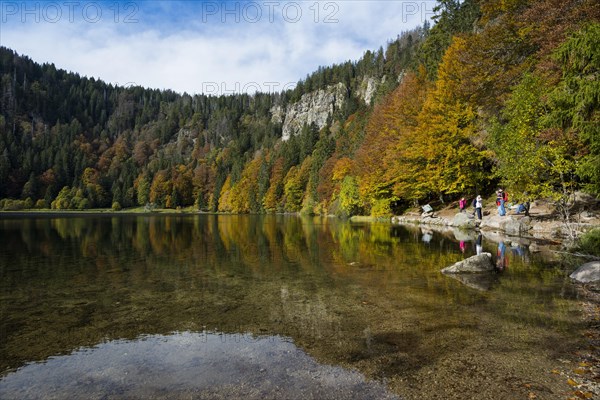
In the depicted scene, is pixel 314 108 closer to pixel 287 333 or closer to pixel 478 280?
pixel 478 280

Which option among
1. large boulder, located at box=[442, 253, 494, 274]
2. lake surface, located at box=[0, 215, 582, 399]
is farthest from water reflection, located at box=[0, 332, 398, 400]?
large boulder, located at box=[442, 253, 494, 274]

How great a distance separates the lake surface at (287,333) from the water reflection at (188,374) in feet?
0.09

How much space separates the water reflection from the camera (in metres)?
4.93

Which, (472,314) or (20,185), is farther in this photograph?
(20,185)

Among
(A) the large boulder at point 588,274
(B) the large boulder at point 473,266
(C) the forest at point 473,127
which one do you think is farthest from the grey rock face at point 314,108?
(A) the large boulder at point 588,274

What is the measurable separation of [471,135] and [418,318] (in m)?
31.7

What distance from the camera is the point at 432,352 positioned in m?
6.18

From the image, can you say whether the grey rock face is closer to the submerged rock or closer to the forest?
the forest

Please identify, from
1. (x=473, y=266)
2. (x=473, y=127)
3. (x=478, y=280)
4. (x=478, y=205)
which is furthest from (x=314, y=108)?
(x=478, y=280)

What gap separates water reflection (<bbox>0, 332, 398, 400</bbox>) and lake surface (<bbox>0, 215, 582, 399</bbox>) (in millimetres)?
28

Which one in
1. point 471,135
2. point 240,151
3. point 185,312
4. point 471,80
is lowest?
point 185,312

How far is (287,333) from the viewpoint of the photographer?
728cm

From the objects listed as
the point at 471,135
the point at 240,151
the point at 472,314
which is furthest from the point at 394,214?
the point at 240,151

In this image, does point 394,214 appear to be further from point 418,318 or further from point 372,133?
point 418,318
